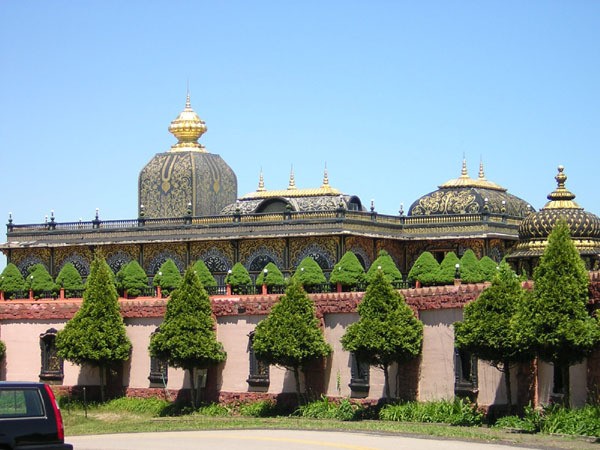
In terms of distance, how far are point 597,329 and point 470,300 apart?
5.99m

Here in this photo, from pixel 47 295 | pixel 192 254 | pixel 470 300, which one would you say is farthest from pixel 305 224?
pixel 470 300

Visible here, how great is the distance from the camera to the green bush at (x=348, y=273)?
56.6 meters

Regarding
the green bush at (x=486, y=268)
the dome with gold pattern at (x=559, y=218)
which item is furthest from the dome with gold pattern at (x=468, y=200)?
the dome with gold pattern at (x=559, y=218)

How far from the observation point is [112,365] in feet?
165

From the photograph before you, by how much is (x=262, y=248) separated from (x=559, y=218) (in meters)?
23.5

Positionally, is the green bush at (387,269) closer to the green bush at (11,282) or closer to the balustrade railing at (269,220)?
the balustrade railing at (269,220)

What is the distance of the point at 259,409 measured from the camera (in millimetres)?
45000

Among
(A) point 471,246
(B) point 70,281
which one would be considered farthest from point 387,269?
(B) point 70,281

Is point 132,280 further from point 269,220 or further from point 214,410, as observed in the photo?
point 214,410

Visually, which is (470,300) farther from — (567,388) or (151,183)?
(151,183)

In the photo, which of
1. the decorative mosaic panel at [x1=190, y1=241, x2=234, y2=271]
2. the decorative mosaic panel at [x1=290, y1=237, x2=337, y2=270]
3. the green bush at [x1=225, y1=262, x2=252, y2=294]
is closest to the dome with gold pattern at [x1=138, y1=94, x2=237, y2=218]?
the decorative mosaic panel at [x1=190, y1=241, x2=234, y2=271]

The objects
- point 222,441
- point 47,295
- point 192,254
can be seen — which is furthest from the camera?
point 192,254

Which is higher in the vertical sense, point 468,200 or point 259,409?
point 468,200

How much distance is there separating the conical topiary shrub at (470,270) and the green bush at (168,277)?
11.1 meters
